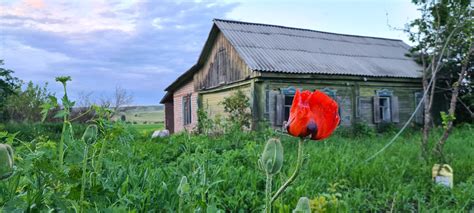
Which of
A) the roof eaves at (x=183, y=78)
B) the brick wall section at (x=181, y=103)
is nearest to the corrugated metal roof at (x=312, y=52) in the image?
the roof eaves at (x=183, y=78)

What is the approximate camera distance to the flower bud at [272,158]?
0.82m

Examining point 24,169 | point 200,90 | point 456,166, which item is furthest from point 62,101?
point 200,90

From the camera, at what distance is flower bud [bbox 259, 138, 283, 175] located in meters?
0.82

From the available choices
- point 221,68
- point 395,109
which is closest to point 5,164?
point 221,68

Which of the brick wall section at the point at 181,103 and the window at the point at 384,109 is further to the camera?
the brick wall section at the point at 181,103

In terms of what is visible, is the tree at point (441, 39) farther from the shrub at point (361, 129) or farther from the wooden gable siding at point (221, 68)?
the wooden gable siding at point (221, 68)

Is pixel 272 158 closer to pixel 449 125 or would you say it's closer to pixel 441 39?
pixel 449 125

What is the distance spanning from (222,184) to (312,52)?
11074 millimetres

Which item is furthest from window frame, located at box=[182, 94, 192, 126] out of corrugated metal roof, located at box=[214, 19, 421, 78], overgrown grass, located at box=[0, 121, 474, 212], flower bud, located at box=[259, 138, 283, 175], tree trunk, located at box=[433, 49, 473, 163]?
flower bud, located at box=[259, 138, 283, 175]

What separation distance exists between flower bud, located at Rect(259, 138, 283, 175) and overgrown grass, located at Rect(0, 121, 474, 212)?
284mm

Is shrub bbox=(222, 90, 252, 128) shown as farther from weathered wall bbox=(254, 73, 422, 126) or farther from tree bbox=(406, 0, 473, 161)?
tree bbox=(406, 0, 473, 161)

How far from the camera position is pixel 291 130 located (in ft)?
2.84

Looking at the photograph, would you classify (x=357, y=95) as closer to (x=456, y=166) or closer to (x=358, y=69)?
(x=358, y=69)

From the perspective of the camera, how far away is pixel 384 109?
13703 mm
